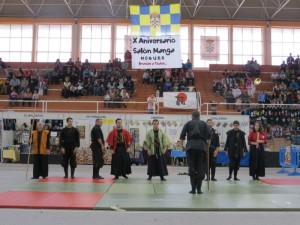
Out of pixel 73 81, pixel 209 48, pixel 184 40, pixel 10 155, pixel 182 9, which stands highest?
pixel 182 9

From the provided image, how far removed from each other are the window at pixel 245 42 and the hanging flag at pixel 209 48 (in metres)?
2.74

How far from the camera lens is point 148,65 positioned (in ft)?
51.2

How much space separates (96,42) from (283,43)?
16.3m

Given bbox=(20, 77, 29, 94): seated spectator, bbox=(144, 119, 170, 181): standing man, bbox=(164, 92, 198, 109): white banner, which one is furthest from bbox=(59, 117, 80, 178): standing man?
bbox=(20, 77, 29, 94): seated spectator

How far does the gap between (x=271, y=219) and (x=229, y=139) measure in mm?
7201

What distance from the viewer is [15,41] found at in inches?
1538

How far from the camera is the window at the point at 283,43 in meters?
38.8

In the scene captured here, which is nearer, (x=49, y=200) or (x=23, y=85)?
(x=49, y=200)

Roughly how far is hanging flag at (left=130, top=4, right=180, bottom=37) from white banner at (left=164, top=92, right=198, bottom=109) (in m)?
8.25

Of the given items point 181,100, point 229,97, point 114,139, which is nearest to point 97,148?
point 114,139

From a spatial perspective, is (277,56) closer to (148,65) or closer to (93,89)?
(93,89)

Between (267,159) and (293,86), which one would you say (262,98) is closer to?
(293,86)

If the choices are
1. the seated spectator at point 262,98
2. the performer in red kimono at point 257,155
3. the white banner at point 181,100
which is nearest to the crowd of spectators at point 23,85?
the white banner at point 181,100

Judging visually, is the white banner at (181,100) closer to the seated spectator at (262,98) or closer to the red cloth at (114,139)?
the seated spectator at (262,98)
